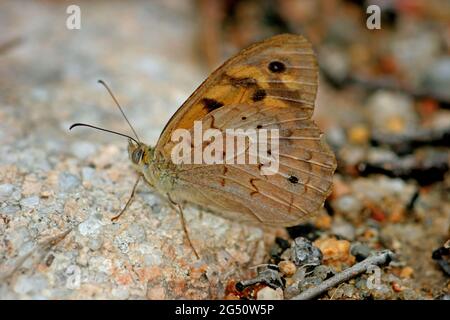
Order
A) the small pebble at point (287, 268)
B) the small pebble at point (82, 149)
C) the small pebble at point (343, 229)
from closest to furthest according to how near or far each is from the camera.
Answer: the small pebble at point (287, 268) → the small pebble at point (343, 229) → the small pebble at point (82, 149)

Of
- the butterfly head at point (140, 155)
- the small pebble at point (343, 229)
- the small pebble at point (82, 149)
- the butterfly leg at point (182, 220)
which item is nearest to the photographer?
the butterfly leg at point (182, 220)

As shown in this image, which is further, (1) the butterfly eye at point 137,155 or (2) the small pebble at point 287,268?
(1) the butterfly eye at point 137,155

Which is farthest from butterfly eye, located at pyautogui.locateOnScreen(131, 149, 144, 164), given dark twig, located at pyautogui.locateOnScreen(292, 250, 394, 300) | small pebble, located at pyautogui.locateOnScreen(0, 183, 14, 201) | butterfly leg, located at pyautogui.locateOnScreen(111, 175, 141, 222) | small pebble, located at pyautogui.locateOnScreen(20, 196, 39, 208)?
dark twig, located at pyautogui.locateOnScreen(292, 250, 394, 300)

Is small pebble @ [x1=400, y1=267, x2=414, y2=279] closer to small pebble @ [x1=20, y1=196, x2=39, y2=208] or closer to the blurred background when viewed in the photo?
the blurred background

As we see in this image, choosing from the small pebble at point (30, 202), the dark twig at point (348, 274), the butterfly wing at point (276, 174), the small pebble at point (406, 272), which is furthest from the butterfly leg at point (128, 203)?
the small pebble at point (406, 272)

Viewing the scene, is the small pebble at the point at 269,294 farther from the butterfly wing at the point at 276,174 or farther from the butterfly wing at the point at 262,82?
the butterfly wing at the point at 262,82

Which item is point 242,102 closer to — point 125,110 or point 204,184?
point 204,184

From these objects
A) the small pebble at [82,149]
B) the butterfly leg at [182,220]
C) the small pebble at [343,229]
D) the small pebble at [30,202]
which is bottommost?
the small pebble at [343,229]

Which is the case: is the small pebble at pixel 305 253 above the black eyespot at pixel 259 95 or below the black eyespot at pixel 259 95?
below

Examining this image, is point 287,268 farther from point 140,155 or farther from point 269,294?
Answer: point 140,155
